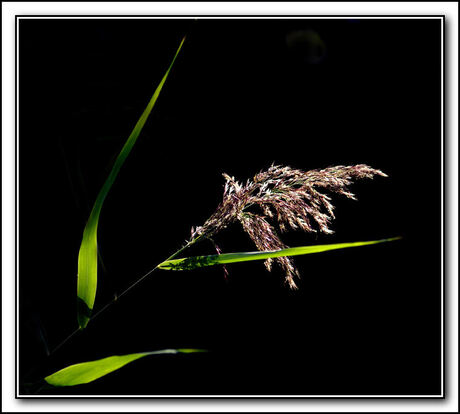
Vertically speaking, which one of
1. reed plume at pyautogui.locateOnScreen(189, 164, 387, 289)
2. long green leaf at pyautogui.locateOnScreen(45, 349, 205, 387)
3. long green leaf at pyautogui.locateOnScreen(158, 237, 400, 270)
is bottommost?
long green leaf at pyautogui.locateOnScreen(45, 349, 205, 387)

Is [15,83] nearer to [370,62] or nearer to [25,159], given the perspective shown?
[25,159]

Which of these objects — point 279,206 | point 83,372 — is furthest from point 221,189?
point 83,372

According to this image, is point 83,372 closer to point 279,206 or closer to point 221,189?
point 279,206

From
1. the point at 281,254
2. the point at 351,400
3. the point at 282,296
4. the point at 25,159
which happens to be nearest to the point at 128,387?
the point at 282,296

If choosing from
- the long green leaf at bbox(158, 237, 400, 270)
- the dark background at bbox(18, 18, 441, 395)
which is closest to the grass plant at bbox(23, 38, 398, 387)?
the long green leaf at bbox(158, 237, 400, 270)

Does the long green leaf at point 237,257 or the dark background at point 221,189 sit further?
the dark background at point 221,189

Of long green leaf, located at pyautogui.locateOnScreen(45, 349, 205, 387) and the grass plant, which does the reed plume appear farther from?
long green leaf, located at pyautogui.locateOnScreen(45, 349, 205, 387)

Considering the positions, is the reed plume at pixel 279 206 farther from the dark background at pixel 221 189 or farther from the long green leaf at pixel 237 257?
the dark background at pixel 221 189

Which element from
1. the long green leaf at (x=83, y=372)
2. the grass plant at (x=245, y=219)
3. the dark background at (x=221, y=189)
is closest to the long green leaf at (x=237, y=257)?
the grass plant at (x=245, y=219)
